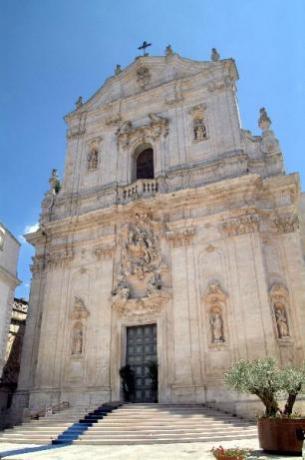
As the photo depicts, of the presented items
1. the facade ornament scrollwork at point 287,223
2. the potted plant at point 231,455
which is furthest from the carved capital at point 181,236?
the potted plant at point 231,455

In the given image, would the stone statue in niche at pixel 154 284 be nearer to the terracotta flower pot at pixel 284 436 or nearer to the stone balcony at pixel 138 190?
the stone balcony at pixel 138 190

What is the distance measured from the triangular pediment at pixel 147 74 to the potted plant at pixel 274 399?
48.7 feet

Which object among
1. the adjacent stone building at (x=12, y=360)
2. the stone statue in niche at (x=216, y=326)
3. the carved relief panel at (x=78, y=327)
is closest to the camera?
the stone statue in niche at (x=216, y=326)

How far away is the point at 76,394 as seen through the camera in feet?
48.8

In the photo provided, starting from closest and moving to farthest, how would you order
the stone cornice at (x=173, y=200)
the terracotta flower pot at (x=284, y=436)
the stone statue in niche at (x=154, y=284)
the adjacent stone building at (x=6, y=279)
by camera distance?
the terracotta flower pot at (x=284, y=436) < the adjacent stone building at (x=6, y=279) < the stone statue in niche at (x=154, y=284) < the stone cornice at (x=173, y=200)

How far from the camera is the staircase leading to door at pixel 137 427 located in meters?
9.43

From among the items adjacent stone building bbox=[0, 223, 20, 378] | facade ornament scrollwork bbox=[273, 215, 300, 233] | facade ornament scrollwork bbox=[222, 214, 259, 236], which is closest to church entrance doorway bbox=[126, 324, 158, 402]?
facade ornament scrollwork bbox=[222, 214, 259, 236]

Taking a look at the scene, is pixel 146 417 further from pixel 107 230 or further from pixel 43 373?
pixel 107 230

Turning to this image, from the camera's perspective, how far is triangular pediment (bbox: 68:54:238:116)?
19000mm

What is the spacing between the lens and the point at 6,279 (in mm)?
11156

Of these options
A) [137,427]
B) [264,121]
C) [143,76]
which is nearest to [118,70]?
[143,76]

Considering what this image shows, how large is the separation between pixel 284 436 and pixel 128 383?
27.4ft

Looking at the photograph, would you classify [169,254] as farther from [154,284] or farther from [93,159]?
[93,159]

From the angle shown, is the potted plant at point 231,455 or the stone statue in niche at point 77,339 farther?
the stone statue in niche at point 77,339
